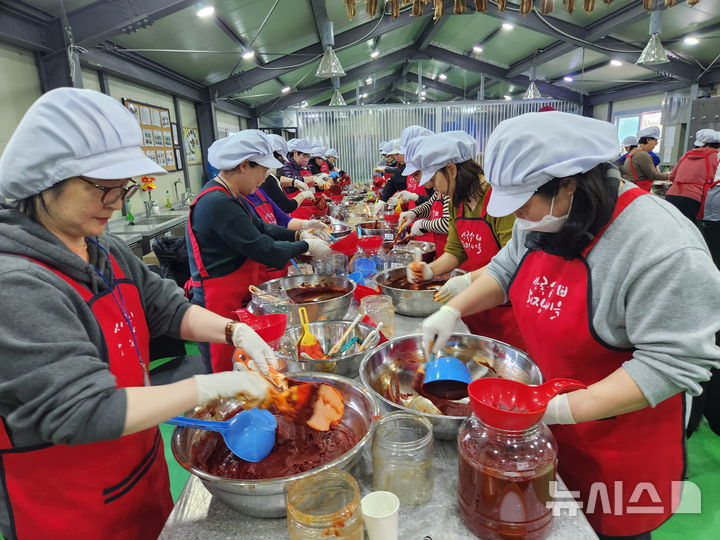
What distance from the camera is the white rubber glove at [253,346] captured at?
1.46 m

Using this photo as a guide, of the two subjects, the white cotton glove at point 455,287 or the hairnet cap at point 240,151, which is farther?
the hairnet cap at point 240,151

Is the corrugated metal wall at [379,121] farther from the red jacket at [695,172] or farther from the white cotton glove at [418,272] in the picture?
the white cotton glove at [418,272]

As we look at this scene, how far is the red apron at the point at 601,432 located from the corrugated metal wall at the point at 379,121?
36.9 feet

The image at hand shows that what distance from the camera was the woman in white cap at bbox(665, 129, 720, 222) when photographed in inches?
222

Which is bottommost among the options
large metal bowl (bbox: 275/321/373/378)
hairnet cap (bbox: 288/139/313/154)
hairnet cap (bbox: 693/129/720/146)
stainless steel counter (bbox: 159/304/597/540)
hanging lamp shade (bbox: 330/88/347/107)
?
stainless steel counter (bbox: 159/304/597/540)

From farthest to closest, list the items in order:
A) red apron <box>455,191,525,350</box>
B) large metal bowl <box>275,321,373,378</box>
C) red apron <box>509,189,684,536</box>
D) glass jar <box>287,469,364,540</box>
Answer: red apron <box>455,191,525,350</box> → large metal bowl <box>275,321,373,378</box> → red apron <box>509,189,684,536</box> → glass jar <box>287,469,364,540</box>

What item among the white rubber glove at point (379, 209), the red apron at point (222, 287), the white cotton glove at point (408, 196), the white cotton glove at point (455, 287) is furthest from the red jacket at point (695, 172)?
the red apron at point (222, 287)

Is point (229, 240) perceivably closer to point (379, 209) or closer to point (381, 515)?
point (381, 515)

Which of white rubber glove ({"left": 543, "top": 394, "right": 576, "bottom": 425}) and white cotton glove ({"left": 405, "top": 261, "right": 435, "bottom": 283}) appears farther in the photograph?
white cotton glove ({"left": 405, "top": 261, "right": 435, "bottom": 283})

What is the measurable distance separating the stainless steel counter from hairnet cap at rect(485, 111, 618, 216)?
0.78 meters

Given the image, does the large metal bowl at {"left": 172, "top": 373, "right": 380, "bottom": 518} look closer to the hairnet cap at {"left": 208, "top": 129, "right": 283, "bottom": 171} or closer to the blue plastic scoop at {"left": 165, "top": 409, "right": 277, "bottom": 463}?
the blue plastic scoop at {"left": 165, "top": 409, "right": 277, "bottom": 463}

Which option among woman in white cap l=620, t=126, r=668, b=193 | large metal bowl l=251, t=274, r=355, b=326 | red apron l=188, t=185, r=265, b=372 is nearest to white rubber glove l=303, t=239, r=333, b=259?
large metal bowl l=251, t=274, r=355, b=326

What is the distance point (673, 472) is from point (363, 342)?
110cm

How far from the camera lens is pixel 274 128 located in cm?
1420
